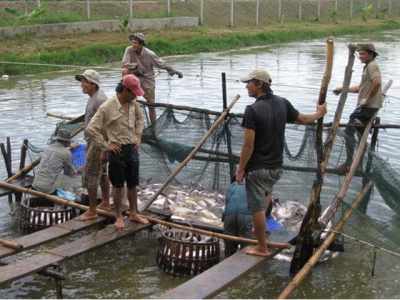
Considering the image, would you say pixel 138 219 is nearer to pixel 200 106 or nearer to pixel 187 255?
pixel 187 255

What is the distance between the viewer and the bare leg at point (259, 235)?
6715 millimetres

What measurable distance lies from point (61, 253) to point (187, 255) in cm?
134

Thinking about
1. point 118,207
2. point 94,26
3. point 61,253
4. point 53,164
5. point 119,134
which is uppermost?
point 94,26

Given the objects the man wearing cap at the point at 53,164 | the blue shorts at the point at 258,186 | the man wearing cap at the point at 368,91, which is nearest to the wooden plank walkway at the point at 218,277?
the blue shorts at the point at 258,186

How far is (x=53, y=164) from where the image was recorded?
8953mm

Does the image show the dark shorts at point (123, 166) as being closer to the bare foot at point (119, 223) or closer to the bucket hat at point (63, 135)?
the bare foot at point (119, 223)

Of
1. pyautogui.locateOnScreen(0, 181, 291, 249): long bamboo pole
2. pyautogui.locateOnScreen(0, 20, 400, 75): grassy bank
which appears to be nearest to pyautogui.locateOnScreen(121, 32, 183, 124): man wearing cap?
pyautogui.locateOnScreen(0, 181, 291, 249): long bamboo pole

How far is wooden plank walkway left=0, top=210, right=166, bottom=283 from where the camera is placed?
6398 mm

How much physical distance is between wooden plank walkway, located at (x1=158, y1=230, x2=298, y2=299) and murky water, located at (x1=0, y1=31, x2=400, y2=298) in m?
0.52

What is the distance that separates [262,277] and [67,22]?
23508 mm

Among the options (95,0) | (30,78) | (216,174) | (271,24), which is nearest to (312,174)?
(216,174)

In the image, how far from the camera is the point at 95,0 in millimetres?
37531

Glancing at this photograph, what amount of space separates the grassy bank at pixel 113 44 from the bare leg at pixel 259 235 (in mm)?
9888

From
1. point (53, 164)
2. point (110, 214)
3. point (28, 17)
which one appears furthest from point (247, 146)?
point (28, 17)
